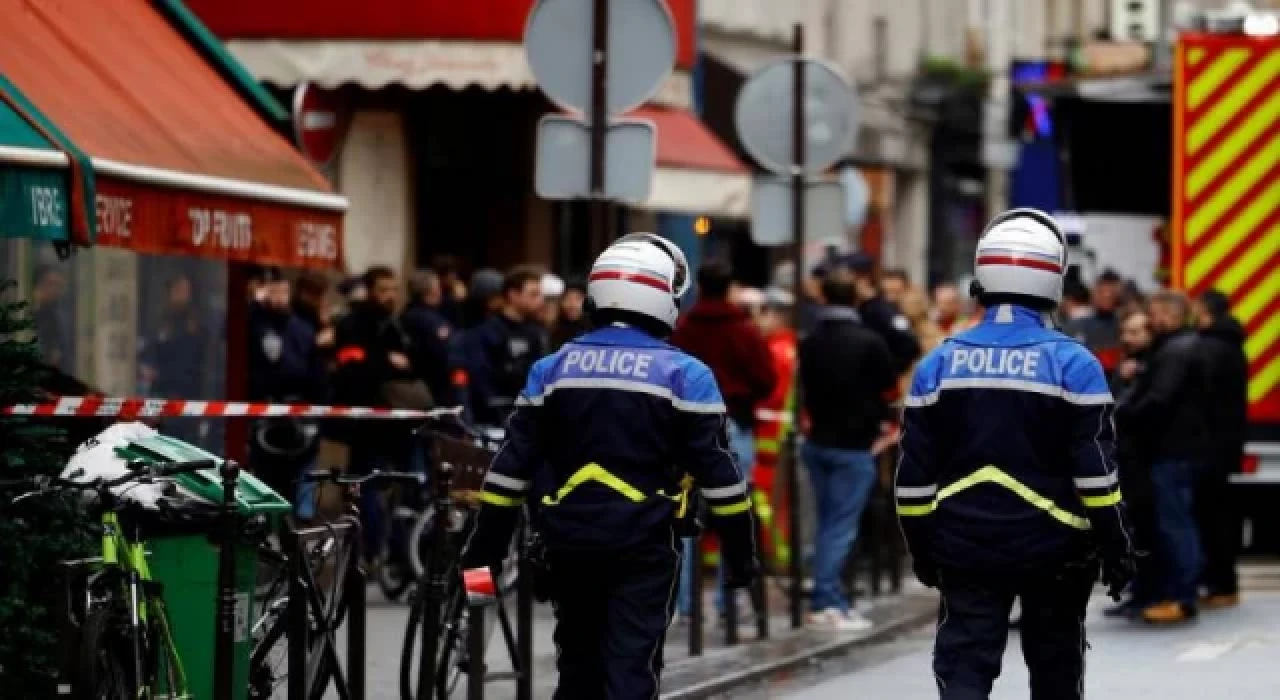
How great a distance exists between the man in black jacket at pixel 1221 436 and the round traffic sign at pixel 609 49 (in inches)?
208

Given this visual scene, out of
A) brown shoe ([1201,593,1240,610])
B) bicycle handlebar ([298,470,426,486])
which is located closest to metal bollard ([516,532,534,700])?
bicycle handlebar ([298,470,426,486])

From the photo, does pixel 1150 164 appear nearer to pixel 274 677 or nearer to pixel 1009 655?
pixel 1009 655

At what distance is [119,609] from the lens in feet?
34.4

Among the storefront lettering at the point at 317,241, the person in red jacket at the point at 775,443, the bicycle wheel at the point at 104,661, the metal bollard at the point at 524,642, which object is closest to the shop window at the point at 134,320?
the storefront lettering at the point at 317,241

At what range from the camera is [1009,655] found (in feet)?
54.6

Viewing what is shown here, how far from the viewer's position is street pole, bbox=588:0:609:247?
14.6 m

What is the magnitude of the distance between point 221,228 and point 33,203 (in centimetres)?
262

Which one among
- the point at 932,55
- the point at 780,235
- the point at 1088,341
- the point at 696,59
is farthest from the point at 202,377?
the point at 932,55

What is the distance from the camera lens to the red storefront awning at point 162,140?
13852 mm

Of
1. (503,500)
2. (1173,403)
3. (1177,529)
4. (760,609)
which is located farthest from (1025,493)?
(1177,529)

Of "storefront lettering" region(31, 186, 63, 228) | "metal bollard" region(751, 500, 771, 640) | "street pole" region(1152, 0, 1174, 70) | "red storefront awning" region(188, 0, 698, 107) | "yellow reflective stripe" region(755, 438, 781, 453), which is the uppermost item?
"street pole" region(1152, 0, 1174, 70)

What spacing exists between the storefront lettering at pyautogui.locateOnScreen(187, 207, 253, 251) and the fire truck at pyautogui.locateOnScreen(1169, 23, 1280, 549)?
319 inches

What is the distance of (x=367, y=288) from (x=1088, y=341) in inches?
308

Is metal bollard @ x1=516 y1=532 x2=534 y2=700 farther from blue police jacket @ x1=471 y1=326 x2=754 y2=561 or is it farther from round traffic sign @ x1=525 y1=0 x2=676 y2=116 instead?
blue police jacket @ x1=471 y1=326 x2=754 y2=561
